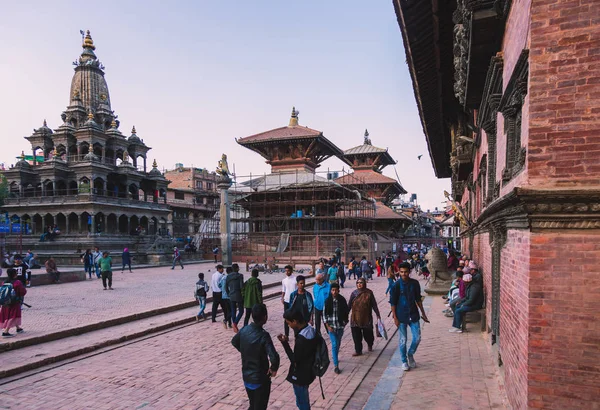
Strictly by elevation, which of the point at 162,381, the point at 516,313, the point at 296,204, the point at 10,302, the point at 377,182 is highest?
the point at 377,182

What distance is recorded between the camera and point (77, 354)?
7.91m

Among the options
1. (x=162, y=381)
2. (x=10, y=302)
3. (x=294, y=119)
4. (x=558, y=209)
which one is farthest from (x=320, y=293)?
(x=294, y=119)

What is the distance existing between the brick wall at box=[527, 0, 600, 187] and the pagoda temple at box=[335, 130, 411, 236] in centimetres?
3739

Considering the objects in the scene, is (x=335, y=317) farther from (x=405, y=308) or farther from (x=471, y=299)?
(x=471, y=299)

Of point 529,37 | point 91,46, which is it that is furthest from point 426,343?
point 91,46

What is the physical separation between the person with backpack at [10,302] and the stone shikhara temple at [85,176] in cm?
2774

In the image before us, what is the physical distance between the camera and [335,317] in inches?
273

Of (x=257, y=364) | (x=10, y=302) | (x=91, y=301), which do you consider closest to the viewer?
(x=257, y=364)

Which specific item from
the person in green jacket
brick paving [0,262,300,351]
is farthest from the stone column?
the person in green jacket

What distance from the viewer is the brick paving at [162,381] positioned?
18.5ft

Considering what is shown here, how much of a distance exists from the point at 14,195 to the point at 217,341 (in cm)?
4104

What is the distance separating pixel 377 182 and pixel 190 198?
30317mm

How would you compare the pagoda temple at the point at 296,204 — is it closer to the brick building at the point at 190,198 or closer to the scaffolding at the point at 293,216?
the scaffolding at the point at 293,216

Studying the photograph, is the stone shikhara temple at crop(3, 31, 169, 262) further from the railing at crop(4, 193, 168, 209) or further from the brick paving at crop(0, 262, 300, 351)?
the brick paving at crop(0, 262, 300, 351)
